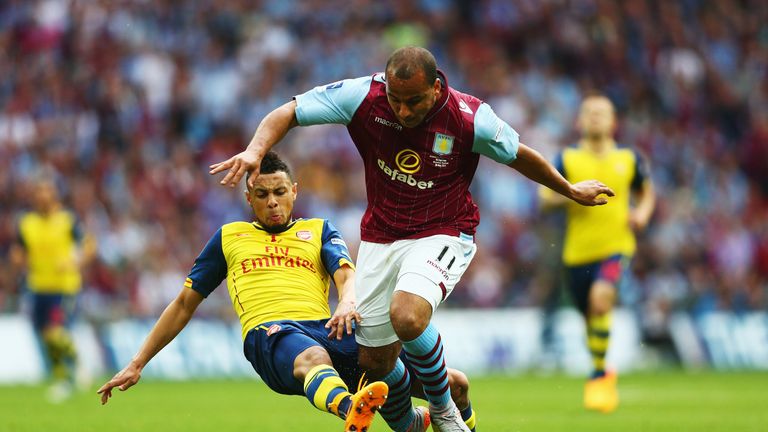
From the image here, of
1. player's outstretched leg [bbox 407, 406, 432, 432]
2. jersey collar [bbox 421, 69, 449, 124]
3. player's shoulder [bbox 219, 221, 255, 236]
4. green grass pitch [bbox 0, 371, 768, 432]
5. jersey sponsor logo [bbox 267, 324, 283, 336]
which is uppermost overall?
jersey collar [bbox 421, 69, 449, 124]

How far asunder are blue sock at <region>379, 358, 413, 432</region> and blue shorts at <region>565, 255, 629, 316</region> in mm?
4999

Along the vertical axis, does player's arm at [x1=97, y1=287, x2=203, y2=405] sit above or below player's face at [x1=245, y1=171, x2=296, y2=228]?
below

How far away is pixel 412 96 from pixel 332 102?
535 mm

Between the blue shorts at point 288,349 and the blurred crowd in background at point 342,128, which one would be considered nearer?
the blue shorts at point 288,349

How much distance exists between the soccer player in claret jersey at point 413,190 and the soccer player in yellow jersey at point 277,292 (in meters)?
0.24

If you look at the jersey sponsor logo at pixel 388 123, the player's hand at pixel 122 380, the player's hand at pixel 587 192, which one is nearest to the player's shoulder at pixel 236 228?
the player's hand at pixel 122 380

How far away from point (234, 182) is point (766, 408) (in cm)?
723

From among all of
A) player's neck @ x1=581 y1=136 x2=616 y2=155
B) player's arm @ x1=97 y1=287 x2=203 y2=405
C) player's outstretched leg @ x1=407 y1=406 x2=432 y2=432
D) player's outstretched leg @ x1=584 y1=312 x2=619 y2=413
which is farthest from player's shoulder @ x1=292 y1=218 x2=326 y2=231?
player's neck @ x1=581 y1=136 x2=616 y2=155

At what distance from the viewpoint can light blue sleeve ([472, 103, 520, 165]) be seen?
6.94 metres

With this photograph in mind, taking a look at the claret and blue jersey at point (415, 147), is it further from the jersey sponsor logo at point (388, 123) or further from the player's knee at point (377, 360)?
the player's knee at point (377, 360)

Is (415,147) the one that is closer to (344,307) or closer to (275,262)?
(344,307)

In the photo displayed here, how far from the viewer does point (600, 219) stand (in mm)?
12266

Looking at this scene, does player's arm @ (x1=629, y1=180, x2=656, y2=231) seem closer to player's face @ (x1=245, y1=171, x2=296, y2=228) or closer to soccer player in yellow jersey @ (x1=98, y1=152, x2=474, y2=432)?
soccer player in yellow jersey @ (x1=98, y1=152, x2=474, y2=432)

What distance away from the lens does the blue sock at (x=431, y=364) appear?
6816mm
